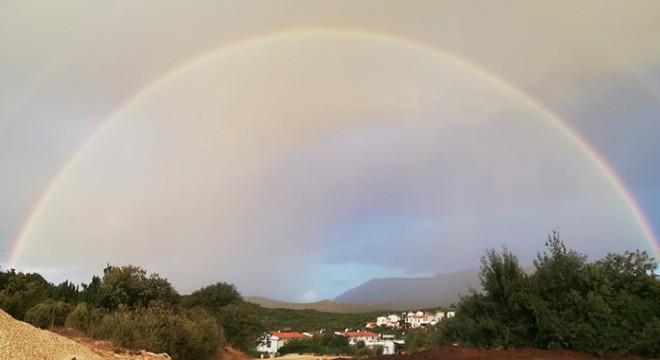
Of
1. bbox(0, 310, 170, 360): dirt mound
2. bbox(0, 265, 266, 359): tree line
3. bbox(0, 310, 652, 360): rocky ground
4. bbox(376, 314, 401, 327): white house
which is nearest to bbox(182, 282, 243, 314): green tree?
bbox(0, 265, 266, 359): tree line

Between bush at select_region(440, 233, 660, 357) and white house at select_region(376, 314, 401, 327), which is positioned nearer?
bush at select_region(440, 233, 660, 357)

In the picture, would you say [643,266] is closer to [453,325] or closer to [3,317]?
[453,325]

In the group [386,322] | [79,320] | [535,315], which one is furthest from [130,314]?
[386,322]

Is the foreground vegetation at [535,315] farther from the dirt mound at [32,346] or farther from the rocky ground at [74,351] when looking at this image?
the dirt mound at [32,346]

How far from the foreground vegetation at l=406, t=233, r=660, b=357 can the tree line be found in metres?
12.4

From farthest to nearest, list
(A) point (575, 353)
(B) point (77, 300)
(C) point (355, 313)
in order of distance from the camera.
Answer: (C) point (355, 313) → (B) point (77, 300) → (A) point (575, 353)

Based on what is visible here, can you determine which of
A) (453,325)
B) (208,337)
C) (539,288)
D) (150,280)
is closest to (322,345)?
(150,280)

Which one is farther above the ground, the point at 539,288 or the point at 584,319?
the point at 539,288

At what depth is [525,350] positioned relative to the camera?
Result: 1672cm

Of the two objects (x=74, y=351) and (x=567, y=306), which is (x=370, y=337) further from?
(x=74, y=351)

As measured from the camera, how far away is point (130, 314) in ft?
66.8

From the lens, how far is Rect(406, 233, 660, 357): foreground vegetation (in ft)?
53.7

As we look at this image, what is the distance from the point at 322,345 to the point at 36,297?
38.4 meters

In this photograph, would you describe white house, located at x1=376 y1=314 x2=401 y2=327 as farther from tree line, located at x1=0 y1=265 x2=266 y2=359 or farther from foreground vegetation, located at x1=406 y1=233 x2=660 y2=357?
foreground vegetation, located at x1=406 y1=233 x2=660 y2=357
